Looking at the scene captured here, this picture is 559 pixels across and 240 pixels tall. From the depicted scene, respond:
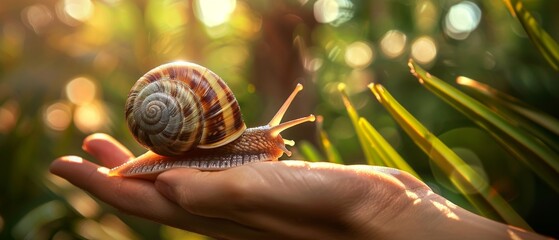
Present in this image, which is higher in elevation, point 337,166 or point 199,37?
point 199,37

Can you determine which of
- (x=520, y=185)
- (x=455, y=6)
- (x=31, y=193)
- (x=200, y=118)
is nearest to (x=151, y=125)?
(x=200, y=118)

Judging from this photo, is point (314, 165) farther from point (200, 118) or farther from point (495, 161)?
point (495, 161)

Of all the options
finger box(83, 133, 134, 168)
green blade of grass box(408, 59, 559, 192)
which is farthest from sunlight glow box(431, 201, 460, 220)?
finger box(83, 133, 134, 168)

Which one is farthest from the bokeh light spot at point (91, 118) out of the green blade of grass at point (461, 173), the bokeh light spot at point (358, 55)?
the green blade of grass at point (461, 173)

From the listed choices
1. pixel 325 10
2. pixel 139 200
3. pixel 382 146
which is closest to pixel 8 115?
pixel 325 10

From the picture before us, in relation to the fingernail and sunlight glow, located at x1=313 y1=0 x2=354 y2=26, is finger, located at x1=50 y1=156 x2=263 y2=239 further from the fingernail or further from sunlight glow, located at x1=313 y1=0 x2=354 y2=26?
sunlight glow, located at x1=313 y1=0 x2=354 y2=26
